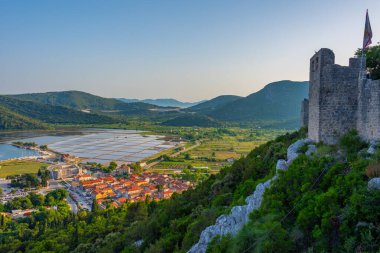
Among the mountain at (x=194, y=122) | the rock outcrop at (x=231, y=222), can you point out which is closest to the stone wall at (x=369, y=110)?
the rock outcrop at (x=231, y=222)

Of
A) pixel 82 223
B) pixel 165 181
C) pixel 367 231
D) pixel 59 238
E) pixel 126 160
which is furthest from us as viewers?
pixel 126 160

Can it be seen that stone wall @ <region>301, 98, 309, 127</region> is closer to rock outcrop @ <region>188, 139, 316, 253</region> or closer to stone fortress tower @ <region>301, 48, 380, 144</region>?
stone fortress tower @ <region>301, 48, 380, 144</region>

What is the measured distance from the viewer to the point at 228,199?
40.1 feet

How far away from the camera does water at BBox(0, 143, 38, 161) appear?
82.5 metres

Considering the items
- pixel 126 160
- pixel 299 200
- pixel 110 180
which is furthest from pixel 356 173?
pixel 126 160

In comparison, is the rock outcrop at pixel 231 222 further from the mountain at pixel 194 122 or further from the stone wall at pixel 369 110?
the mountain at pixel 194 122

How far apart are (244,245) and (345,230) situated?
2043mm

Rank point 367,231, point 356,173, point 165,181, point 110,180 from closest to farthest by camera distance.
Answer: point 367,231, point 356,173, point 165,181, point 110,180

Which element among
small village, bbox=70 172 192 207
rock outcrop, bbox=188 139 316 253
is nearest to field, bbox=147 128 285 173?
small village, bbox=70 172 192 207

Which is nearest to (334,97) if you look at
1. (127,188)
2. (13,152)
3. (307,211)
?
(307,211)

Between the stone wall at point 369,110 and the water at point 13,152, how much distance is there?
86.0 meters

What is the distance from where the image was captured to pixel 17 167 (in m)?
67.7

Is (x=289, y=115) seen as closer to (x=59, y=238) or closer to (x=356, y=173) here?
(x=59, y=238)

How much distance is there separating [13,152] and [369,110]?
318 feet
